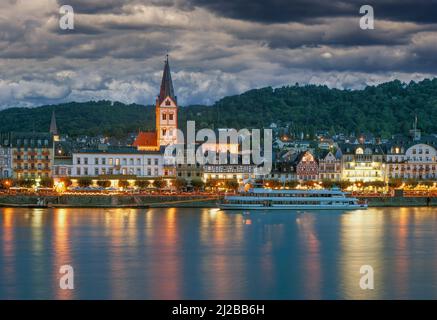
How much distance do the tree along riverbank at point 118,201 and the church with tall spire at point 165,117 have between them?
20767 millimetres

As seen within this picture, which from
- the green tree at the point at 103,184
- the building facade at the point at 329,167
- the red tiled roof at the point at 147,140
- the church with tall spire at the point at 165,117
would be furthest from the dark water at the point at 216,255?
the church with tall spire at the point at 165,117

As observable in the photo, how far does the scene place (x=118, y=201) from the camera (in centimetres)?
7900

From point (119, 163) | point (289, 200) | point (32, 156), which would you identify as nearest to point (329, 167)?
point (119, 163)

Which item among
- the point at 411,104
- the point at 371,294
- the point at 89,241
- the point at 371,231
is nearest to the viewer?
the point at 371,294

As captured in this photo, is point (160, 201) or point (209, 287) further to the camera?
point (160, 201)

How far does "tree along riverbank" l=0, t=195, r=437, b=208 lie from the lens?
7769 centimetres

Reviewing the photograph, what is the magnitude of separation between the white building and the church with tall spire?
22.9ft

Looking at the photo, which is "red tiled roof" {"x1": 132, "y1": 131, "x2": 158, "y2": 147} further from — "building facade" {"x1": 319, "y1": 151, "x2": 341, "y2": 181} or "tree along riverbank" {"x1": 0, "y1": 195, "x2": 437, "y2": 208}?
"tree along riverbank" {"x1": 0, "y1": 195, "x2": 437, "y2": 208}

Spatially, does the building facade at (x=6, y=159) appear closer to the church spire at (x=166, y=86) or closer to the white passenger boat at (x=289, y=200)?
the church spire at (x=166, y=86)

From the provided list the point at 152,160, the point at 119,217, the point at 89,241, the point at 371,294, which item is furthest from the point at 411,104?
the point at 371,294

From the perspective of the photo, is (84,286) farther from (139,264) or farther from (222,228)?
(222,228)

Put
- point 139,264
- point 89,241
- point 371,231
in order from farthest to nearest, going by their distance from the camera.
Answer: point 371,231 → point 89,241 → point 139,264

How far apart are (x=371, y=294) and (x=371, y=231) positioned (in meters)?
20.2

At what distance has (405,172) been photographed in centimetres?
9662
